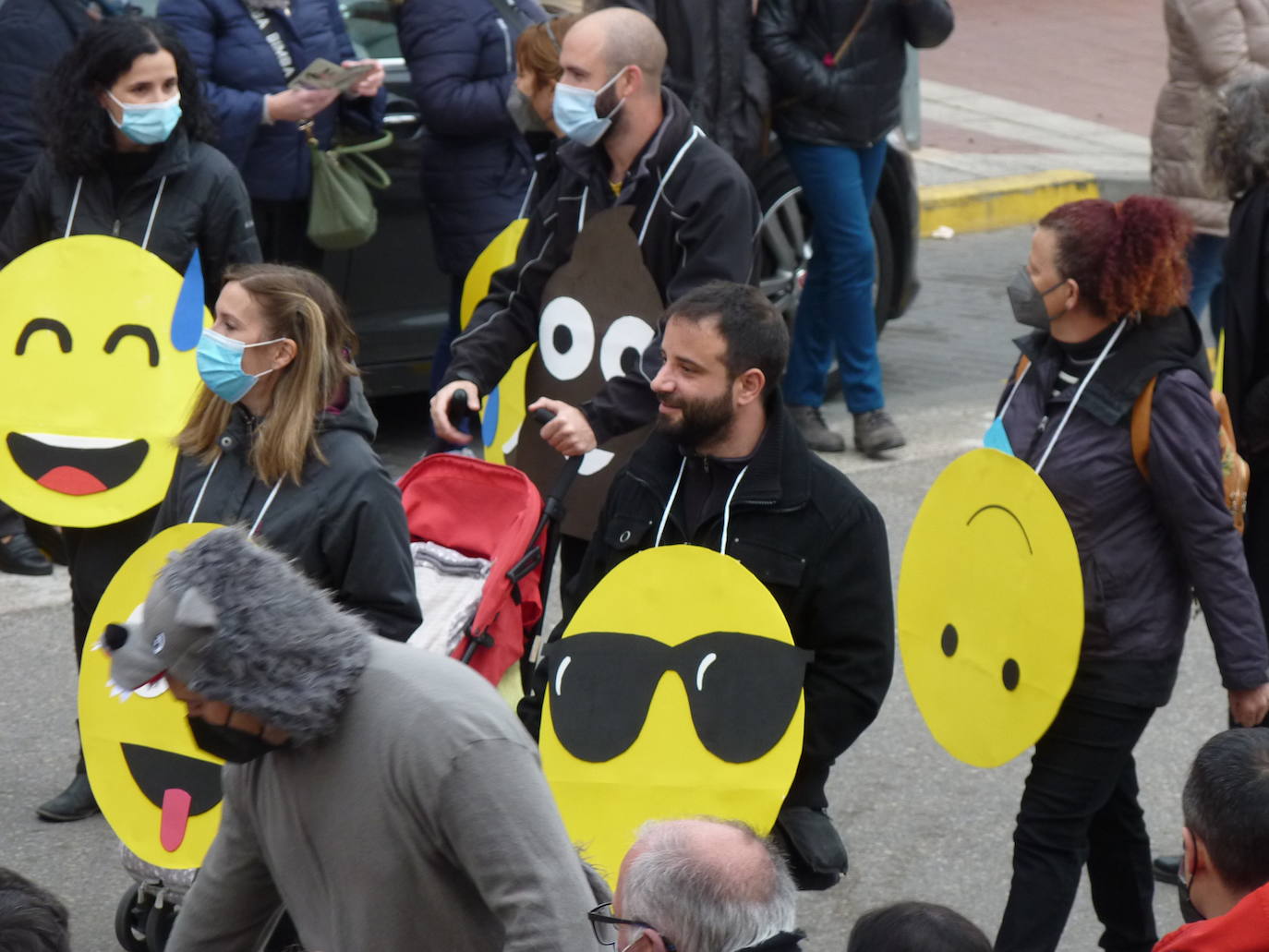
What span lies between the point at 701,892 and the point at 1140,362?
1.86m

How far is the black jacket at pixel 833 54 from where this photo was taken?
Result: 7.32m

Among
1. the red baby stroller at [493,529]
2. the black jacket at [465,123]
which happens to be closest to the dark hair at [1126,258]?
the red baby stroller at [493,529]

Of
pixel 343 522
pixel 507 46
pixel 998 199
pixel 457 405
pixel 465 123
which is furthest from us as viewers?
pixel 998 199

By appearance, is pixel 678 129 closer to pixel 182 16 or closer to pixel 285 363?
pixel 285 363

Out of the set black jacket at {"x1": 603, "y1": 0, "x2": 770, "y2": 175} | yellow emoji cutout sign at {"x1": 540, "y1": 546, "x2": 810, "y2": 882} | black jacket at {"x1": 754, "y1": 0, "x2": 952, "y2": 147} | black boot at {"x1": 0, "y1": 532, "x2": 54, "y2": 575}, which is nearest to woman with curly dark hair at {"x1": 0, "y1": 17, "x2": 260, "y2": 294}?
black boot at {"x1": 0, "y1": 532, "x2": 54, "y2": 575}

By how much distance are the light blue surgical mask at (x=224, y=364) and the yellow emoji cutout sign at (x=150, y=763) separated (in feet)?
0.95

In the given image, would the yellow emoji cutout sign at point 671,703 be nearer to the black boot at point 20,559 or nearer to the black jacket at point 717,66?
the black boot at point 20,559

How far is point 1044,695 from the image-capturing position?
387cm

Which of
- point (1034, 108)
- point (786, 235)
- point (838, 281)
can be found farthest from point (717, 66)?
point (1034, 108)

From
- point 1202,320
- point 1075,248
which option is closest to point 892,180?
point 1202,320

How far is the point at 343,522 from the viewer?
3.78 meters

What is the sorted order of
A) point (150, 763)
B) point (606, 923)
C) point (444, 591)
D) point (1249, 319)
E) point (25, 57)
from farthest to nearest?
point (25, 57) < point (1249, 319) < point (444, 591) < point (150, 763) < point (606, 923)

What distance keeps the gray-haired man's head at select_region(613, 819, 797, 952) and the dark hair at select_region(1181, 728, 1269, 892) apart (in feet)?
2.40

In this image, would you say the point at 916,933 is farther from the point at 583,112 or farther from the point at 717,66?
the point at 717,66
